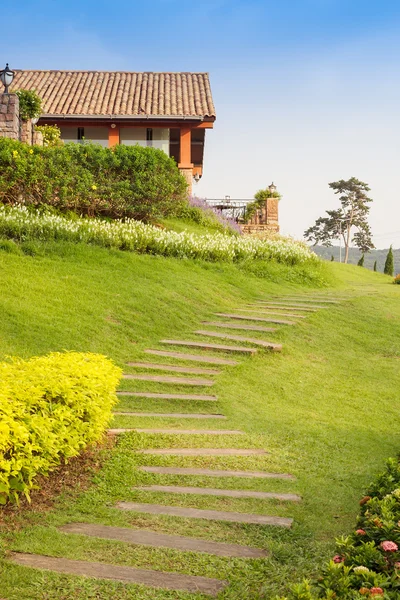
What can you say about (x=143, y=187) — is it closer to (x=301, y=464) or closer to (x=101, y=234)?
(x=101, y=234)

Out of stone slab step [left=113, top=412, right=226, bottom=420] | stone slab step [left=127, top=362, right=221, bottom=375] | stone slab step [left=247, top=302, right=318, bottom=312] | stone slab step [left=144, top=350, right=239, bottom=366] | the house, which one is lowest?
stone slab step [left=113, top=412, right=226, bottom=420]

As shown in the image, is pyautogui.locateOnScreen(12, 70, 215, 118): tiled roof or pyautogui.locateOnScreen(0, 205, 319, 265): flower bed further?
Answer: pyautogui.locateOnScreen(12, 70, 215, 118): tiled roof

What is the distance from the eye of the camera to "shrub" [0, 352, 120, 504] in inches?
193

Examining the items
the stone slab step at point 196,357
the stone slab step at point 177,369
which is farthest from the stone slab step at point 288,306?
the stone slab step at point 177,369

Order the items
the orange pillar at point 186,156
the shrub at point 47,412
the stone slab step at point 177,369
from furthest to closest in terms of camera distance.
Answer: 1. the orange pillar at point 186,156
2. the stone slab step at point 177,369
3. the shrub at point 47,412

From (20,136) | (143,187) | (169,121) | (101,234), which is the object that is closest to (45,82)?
(169,121)

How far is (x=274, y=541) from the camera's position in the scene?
4.67 meters

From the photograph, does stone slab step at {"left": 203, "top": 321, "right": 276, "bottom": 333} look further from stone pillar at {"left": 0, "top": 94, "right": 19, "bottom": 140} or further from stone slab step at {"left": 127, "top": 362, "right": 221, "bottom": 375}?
stone pillar at {"left": 0, "top": 94, "right": 19, "bottom": 140}

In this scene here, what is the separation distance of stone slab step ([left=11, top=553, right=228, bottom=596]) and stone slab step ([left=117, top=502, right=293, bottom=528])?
2.81 ft

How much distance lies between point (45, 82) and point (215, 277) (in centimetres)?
1985

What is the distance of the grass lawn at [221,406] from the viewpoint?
4395 millimetres

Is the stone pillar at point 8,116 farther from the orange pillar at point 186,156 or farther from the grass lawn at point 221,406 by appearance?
the orange pillar at point 186,156

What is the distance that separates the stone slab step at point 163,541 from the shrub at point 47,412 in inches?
22.2

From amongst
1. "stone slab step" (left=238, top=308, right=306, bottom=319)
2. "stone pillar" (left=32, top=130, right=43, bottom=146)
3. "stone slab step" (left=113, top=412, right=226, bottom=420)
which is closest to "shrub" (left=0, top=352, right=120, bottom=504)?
"stone slab step" (left=113, top=412, right=226, bottom=420)
